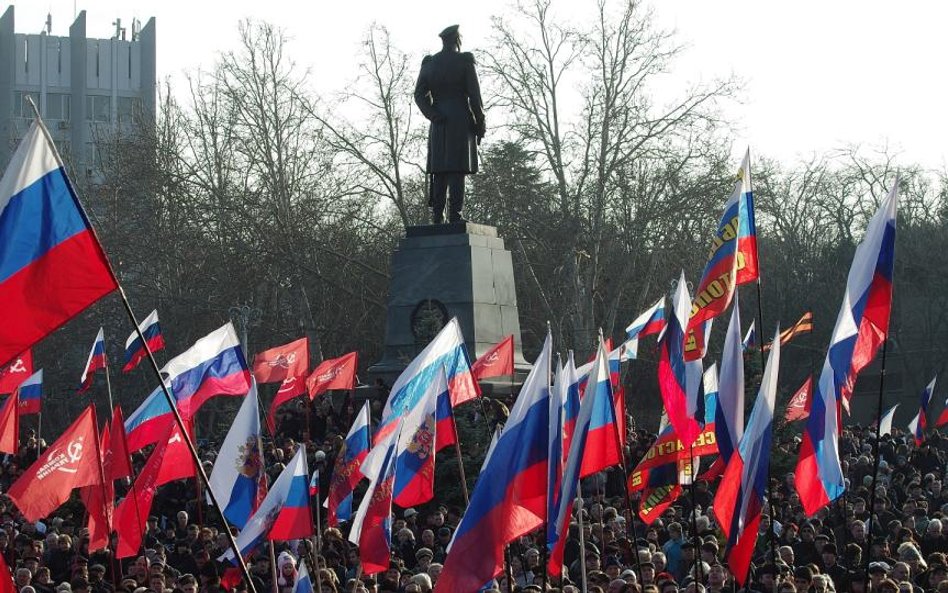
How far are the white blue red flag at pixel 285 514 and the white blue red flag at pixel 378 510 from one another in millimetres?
439

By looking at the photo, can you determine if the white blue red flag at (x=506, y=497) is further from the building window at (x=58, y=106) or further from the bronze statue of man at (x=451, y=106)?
the building window at (x=58, y=106)

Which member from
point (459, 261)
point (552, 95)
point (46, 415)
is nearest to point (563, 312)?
point (552, 95)

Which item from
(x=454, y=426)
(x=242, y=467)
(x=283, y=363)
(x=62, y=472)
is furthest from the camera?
(x=283, y=363)

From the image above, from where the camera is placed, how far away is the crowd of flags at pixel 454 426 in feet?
23.2

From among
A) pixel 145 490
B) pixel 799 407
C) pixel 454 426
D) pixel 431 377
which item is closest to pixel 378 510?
pixel 454 426

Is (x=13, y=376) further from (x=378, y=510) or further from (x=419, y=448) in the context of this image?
(x=378, y=510)

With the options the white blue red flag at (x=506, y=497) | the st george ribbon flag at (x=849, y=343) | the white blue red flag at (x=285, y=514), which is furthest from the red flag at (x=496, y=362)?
the white blue red flag at (x=506, y=497)

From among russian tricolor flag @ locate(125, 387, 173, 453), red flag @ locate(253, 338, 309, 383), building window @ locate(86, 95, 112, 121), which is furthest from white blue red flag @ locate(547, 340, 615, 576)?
building window @ locate(86, 95, 112, 121)

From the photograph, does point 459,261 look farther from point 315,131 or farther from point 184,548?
point 315,131

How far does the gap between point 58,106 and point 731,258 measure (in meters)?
80.6

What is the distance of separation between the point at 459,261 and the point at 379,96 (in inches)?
790

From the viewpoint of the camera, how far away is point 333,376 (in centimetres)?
1914

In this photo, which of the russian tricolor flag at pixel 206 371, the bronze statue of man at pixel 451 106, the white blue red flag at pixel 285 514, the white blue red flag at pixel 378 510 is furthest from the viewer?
the bronze statue of man at pixel 451 106

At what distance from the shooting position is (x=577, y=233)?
38438mm
